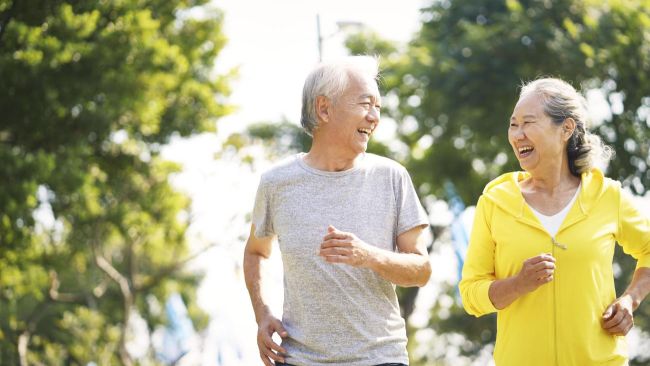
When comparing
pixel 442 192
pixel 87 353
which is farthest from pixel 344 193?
pixel 87 353

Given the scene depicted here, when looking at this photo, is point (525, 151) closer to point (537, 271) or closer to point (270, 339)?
point (537, 271)

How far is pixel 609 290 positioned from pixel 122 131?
15162 mm

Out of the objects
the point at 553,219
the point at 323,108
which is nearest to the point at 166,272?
the point at 323,108

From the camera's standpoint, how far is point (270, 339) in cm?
413

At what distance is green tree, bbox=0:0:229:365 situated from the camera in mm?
14516

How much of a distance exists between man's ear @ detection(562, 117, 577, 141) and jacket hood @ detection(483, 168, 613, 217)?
176 mm

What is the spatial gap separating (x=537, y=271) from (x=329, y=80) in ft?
3.72

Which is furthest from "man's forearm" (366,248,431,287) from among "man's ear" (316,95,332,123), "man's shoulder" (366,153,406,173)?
"man's ear" (316,95,332,123)

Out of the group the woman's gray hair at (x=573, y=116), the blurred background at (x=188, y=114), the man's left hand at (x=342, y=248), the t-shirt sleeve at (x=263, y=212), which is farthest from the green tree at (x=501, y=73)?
the man's left hand at (x=342, y=248)

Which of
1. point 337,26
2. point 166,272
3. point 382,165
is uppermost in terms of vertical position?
point 382,165

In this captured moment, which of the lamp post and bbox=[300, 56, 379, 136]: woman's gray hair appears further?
the lamp post

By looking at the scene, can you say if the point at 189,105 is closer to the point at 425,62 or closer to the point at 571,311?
the point at 425,62

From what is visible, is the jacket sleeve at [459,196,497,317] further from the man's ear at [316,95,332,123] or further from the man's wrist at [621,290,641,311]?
the man's ear at [316,95,332,123]

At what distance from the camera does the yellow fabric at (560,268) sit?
393 cm
